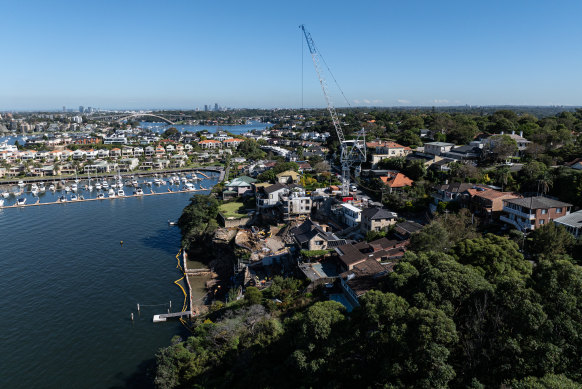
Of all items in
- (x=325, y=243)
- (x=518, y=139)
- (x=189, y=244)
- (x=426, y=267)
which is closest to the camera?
(x=426, y=267)

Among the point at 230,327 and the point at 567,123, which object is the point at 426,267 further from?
the point at 567,123

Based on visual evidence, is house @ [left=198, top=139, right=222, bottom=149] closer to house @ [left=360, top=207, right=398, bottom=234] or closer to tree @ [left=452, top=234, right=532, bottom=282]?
house @ [left=360, top=207, right=398, bottom=234]

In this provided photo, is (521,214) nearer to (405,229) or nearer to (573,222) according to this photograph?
(573,222)

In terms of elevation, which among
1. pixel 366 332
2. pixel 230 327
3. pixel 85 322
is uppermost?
pixel 366 332

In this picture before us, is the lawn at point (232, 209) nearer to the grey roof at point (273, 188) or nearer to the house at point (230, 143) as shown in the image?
the grey roof at point (273, 188)

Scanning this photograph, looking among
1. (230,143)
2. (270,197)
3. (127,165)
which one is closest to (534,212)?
(270,197)

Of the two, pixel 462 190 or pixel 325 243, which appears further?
pixel 462 190

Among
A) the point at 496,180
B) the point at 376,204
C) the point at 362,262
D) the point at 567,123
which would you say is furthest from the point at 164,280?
the point at 567,123
